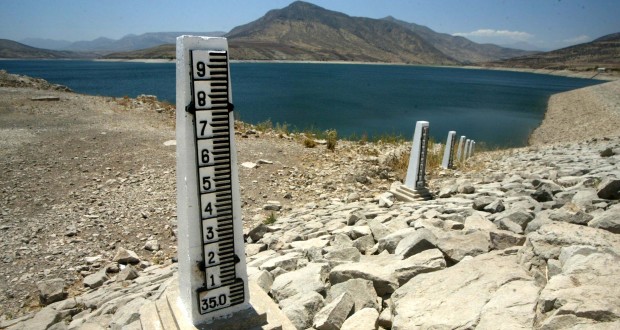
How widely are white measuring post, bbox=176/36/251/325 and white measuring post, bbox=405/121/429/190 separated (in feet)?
17.3

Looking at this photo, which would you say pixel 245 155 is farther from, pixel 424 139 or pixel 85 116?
pixel 85 116

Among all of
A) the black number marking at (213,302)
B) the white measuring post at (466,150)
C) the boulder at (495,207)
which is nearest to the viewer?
the black number marking at (213,302)

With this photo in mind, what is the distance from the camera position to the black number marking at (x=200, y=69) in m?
2.16

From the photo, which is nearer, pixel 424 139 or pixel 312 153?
pixel 424 139

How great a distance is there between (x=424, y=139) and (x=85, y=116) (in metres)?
13.5

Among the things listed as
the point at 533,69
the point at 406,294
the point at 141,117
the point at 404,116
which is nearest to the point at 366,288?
the point at 406,294

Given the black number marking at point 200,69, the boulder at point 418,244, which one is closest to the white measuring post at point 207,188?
the black number marking at point 200,69

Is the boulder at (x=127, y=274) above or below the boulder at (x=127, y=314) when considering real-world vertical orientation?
below

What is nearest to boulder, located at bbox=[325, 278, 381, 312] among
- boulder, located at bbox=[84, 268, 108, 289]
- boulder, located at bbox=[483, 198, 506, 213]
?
boulder, located at bbox=[483, 198, 506, 213]

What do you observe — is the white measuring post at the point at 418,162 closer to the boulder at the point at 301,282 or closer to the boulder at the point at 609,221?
the boulder at the point at 609,221

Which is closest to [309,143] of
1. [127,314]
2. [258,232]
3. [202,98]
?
[258,232]

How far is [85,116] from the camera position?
15180mm

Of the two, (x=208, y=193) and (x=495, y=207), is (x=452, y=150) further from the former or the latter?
(x=208, y=193)

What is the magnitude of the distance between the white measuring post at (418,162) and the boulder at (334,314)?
4.72m
